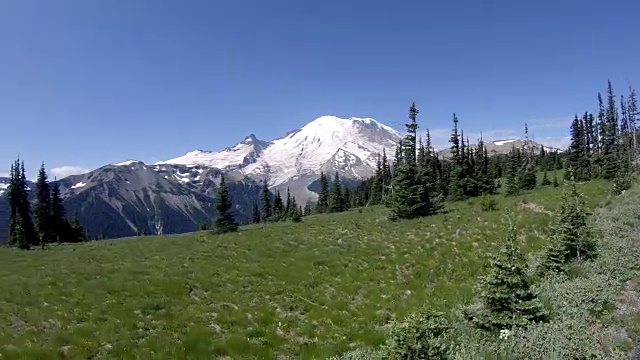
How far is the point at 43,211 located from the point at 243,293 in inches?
2700

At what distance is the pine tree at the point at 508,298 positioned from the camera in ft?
37.8

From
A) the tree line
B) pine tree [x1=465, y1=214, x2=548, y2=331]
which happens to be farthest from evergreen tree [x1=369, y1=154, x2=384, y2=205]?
pine tree [x1=465, y1=214, x2=548, y2=331]

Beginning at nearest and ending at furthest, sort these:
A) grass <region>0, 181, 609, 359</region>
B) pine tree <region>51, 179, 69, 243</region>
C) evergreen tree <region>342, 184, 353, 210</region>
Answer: grass <region>0, 181, 609, 359</region> < pine tree <region>51, 179, 69, 243</region> < evergreen tree <region>342, 184, 353, 210</region>

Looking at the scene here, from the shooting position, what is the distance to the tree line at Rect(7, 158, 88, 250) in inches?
2680

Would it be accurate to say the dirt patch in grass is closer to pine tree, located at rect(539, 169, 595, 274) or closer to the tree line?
pine tree, located at rect(539, 169, 595, 274)

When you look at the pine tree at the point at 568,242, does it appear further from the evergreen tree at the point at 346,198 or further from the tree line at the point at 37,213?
the evergreen tree at the point at 346,198

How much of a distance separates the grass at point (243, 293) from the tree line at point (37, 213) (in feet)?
125

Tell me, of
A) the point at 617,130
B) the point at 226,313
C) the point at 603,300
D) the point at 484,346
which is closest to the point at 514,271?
the point at 484,346

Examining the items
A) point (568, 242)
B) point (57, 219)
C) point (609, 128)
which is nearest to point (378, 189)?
point (609, 128)

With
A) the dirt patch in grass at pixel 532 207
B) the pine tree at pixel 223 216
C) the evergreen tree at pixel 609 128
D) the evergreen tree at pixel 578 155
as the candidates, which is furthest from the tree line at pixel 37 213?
the evergreen tree at pixel 609 128

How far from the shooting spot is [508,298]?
1162 cm

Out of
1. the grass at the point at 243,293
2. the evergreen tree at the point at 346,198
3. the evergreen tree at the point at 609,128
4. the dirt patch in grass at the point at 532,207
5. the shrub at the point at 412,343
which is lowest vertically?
the grass at the point at 243,293

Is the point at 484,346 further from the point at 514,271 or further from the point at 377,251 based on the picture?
the point at 377,251

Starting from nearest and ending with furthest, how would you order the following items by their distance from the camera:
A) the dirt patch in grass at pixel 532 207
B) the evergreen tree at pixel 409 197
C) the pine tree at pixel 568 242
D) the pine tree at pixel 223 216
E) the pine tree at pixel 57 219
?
the pine tree at pixel 568 242 < the dirt patch in grass at pixel 532 207 < the evergreen tree at pixel 409 197 < the pine tree at pixel 223 216 < the pine tree at pixel 57 219
